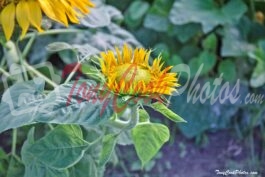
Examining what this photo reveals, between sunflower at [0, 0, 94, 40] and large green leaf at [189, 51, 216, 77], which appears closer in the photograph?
sunflower at [0, 0, 94, 40]

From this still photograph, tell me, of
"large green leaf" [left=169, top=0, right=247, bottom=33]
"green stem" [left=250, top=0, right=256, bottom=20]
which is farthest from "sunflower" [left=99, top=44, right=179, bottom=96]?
"green stem" [left=250, top=0, right=256, bottom=20]

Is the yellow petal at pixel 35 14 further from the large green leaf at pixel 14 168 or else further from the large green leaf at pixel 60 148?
the large green leaf at pixel 14 168

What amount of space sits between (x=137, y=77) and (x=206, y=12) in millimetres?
860

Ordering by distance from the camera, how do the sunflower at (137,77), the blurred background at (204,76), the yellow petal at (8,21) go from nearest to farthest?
the sunflower at (137,77) → the yellow petal at (8,21) → the blurred background at (204,76)

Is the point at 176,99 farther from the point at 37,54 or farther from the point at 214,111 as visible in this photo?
the point at 37,54

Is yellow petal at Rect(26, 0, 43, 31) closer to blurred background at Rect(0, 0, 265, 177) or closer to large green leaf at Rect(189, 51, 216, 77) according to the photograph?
blurred background at Rect(0, 0, 265, 177)

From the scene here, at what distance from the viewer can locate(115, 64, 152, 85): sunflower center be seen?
3.13 feet

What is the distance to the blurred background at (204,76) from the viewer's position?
1675mm

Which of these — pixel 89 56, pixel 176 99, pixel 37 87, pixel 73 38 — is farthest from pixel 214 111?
pixel 37 87

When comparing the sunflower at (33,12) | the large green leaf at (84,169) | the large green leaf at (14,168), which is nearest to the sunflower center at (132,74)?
the sunflower at (33,12)

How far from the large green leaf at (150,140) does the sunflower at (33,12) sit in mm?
243

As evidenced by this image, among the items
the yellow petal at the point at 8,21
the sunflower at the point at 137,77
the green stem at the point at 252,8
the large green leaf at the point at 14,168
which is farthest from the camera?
the green stem at the point at 252,8

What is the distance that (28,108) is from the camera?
1.02 metres

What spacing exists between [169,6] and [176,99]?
0.97ft
